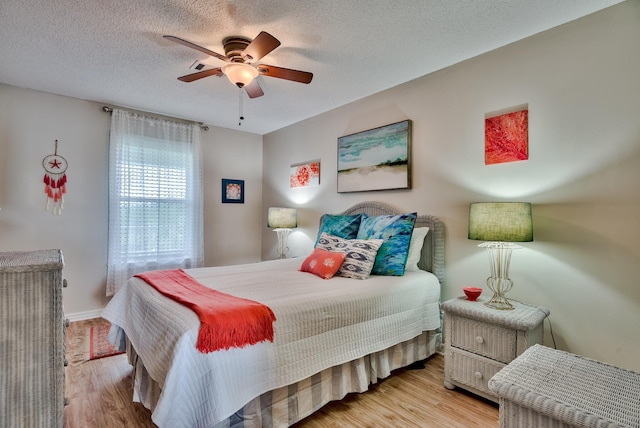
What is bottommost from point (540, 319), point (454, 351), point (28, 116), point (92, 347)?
point (92, 347)

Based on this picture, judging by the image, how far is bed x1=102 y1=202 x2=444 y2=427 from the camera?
1342mm

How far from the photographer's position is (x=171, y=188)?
4012 mm

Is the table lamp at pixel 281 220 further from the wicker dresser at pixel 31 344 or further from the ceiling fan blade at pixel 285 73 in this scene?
the wicker dresser at pixel 31 344

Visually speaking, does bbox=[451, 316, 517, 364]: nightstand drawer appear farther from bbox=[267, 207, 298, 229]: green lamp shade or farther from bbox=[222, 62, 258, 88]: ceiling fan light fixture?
bbox=[267, 207, 298, 229]: green lamp shade

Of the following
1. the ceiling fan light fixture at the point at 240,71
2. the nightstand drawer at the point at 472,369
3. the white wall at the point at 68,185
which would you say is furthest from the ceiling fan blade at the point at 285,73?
the white wall at the point at 68,185

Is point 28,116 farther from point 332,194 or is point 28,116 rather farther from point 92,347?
point 332,194

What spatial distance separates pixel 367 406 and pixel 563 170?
1.97 meters

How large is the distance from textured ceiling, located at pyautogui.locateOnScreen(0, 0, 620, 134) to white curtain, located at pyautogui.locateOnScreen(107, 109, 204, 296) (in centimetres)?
69

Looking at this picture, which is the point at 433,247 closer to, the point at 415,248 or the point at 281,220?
the point at 415,248

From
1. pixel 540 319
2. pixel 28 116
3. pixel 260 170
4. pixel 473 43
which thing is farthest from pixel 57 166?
pixel 540 319

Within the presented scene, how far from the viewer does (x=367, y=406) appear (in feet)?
6.31

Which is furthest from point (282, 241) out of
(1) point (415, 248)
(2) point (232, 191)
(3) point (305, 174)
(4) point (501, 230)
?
(4) point (501, 230)

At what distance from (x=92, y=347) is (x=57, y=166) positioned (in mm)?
1997

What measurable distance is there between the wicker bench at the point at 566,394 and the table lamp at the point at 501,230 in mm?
658
